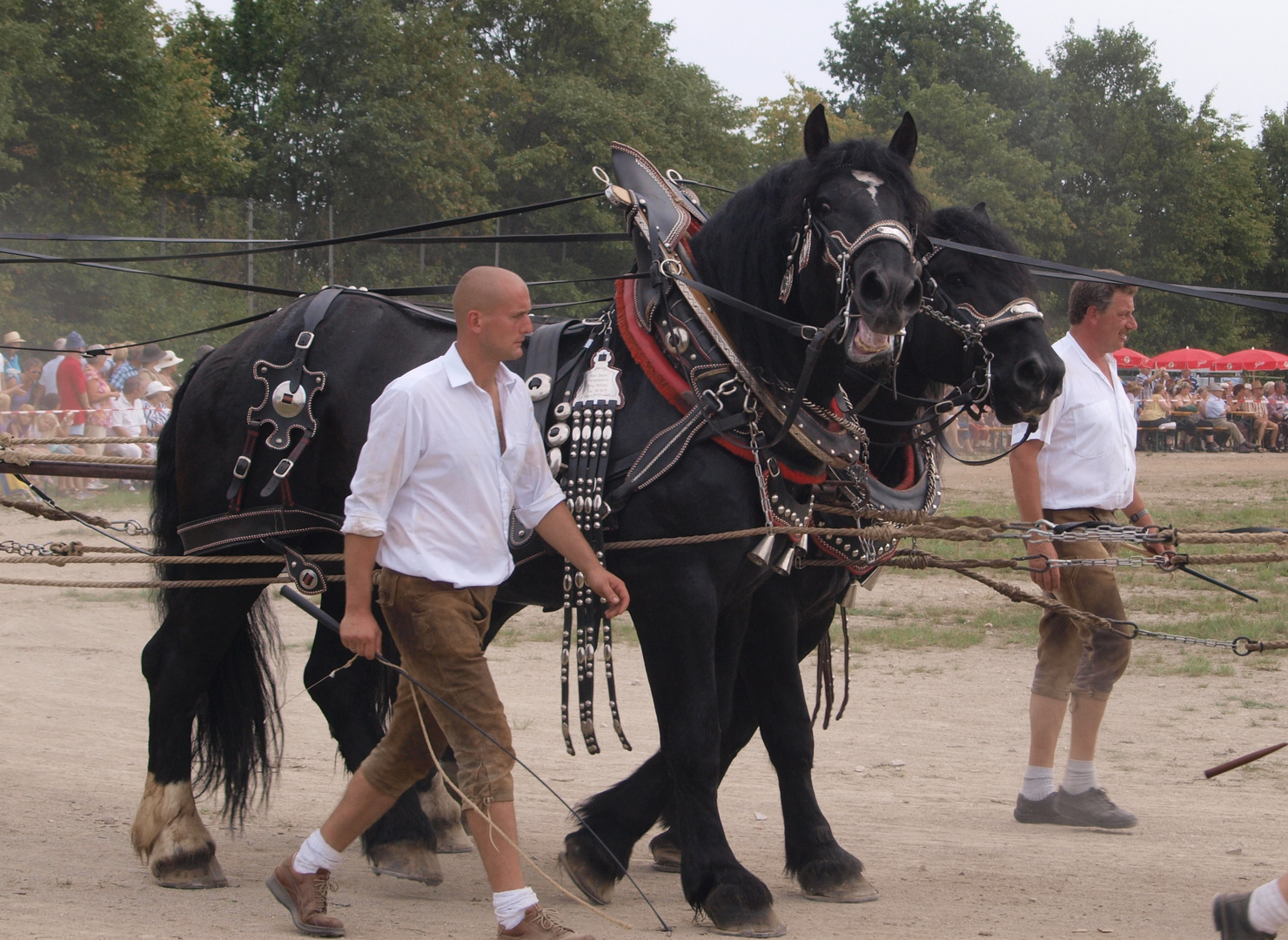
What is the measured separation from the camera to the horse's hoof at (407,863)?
4.29 m

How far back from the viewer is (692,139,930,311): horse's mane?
3764 millimetres

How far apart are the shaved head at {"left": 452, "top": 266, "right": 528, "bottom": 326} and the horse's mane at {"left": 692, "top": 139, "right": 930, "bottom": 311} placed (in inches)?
34.9

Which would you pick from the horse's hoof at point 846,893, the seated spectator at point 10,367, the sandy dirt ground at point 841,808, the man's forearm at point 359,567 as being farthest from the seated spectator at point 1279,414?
the man's forearm at point 359,567

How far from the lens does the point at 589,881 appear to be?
13.4 feet

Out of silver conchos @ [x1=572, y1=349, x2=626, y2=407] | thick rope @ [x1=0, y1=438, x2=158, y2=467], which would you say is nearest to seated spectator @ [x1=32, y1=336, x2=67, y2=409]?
thick rope @ [x1=0, y1=438, x2=158, y2=467]

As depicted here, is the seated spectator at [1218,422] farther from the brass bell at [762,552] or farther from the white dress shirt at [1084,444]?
the brass bell at [762,552]

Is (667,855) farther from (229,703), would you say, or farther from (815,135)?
(815,135)

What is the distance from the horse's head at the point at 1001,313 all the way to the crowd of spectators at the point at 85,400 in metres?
10.5

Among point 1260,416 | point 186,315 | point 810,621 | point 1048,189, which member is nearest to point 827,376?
point 810,621

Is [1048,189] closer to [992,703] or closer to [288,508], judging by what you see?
[992,703]

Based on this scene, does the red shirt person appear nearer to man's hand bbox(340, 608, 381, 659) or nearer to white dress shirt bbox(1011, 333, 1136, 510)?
white dress shirt bbox(1011, 333, 1136, 510)

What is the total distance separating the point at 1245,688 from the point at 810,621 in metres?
3.77

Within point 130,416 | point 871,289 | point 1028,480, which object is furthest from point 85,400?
point 871,289

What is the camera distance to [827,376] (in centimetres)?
383
